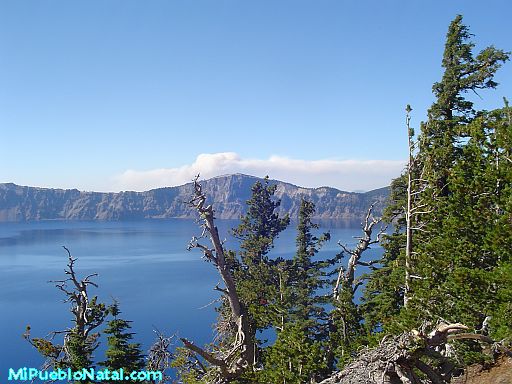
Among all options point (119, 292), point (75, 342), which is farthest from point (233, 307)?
point (119, 292)

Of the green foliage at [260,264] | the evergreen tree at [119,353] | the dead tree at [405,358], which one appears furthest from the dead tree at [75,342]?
the dead tree at [405,358]

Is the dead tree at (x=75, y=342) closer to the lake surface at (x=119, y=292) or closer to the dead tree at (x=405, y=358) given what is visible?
the lake surface at (x=119, y=292)

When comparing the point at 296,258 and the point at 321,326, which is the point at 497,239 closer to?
the point at 321,326

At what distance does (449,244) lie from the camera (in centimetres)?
1391

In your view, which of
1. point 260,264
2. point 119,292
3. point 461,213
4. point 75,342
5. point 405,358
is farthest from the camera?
point 119,292

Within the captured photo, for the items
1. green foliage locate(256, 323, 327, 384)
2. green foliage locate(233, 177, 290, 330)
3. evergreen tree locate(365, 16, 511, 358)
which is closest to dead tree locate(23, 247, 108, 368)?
green foliage locate(256, 323, 327, 384)

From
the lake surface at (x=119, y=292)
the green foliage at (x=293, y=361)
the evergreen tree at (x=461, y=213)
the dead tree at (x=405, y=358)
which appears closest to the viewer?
the dead tree at (x=405, y=358)

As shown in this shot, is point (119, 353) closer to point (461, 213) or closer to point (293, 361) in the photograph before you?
point (293, 361)

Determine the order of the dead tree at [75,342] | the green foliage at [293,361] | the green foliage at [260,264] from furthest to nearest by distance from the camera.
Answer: the green foliage at [260,264] < the dead tree at [75,342] < the green foliage at [293,361]

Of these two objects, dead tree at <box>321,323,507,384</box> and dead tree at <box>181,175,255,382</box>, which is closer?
dead tree at <box>321,323,507,384</box>

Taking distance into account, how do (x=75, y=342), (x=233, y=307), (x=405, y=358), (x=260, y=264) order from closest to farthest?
(x=405, y=358), (x=75, y=342), (x=233, y=307), (x=260, y=264)

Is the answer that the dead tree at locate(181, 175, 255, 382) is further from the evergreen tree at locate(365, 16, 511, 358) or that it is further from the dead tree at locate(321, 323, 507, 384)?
the dead tree at locate(321, 323, 507, 384)

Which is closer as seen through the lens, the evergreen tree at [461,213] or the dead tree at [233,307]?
the evergreen tree at [461,213]

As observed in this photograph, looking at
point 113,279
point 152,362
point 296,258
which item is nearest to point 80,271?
point 113,279
